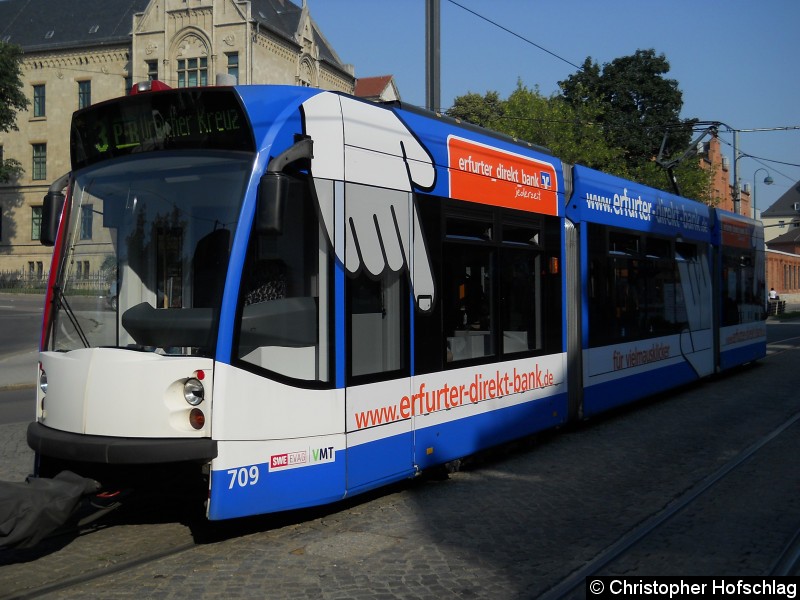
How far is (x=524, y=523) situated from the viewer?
6277 millimetres

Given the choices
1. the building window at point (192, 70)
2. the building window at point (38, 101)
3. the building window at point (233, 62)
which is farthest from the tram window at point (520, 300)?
the building window at point (38, 101)

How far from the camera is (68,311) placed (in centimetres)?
627

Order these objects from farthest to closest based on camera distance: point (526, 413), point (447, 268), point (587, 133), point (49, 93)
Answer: point (49, 93)
point (587, 133)
point (526, 413)
point (447, 268)

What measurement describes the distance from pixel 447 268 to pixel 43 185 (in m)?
56.3

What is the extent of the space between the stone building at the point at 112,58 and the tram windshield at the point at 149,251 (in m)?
41.5

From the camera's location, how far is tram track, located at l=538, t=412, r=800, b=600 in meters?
4.92

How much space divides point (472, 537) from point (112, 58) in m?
53.5

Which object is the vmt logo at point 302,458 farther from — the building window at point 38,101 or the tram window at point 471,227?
the building window at point 38,101

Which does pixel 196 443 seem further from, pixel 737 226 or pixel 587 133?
pixel 587 133

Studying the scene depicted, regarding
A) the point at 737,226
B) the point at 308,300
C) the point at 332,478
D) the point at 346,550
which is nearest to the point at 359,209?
the point at 308,300

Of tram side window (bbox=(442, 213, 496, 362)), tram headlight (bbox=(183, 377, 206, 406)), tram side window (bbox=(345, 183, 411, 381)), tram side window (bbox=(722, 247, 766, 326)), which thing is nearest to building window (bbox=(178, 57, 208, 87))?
tram side window (bbox=(722, 247, 766, 326))

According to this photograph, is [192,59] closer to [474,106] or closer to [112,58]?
[112,58]

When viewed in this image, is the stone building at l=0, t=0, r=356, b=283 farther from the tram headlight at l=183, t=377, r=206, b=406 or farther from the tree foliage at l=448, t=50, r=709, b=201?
the tram headlight at l=183, t=377, r=206, b=406

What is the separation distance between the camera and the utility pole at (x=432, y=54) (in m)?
13.2
